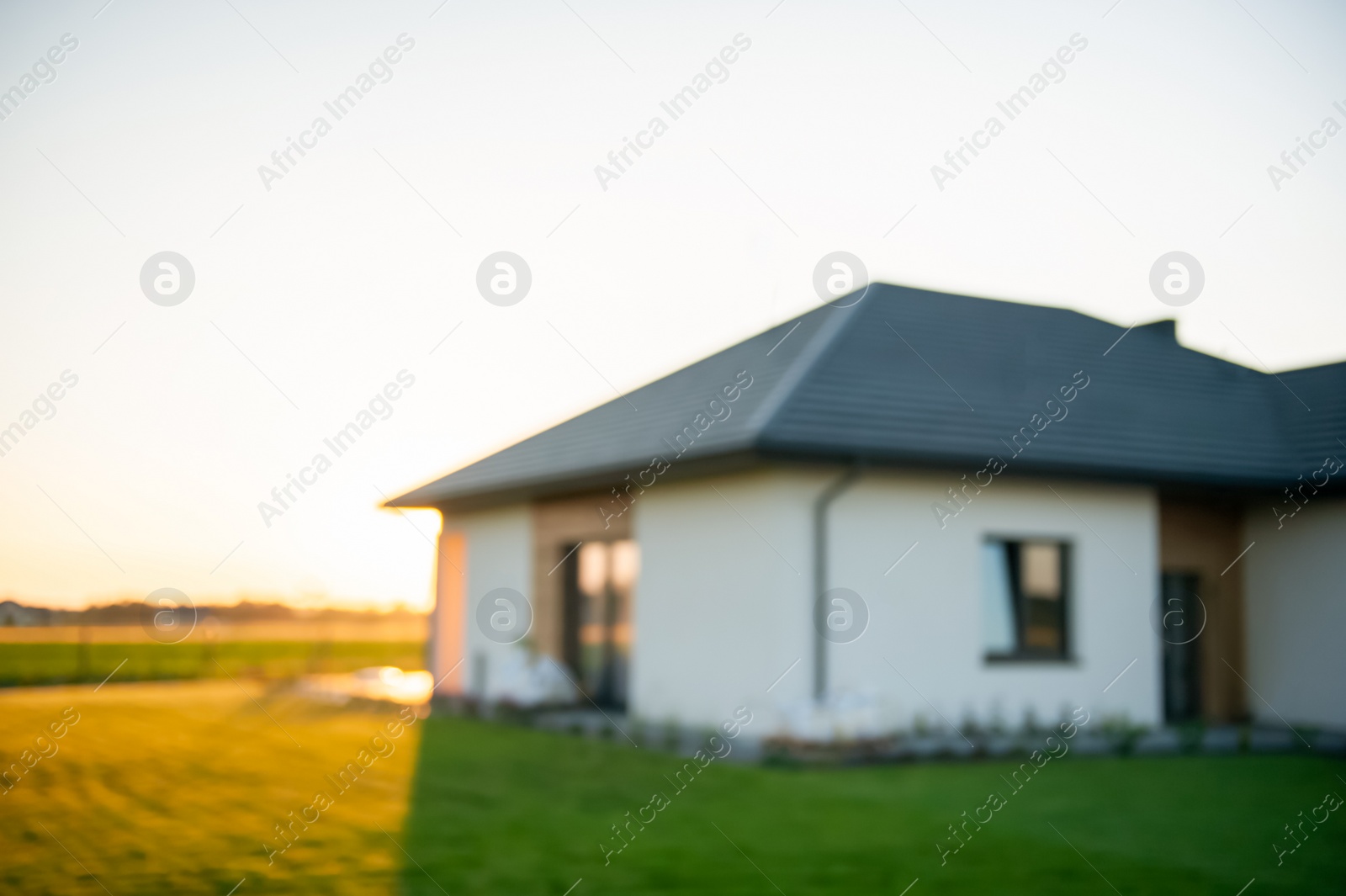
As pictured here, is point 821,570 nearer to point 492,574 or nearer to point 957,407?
point 957,407

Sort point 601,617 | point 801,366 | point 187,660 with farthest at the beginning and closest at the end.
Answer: point 187,660 < point 601,617 < point 801,366

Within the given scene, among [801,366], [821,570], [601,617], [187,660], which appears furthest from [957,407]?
[187,660]

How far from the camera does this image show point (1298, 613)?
1389 cm

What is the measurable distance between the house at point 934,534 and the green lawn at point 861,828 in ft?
5.97

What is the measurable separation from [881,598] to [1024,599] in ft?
6.52

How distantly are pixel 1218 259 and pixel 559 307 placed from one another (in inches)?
276

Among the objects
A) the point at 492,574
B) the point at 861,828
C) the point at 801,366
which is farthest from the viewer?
the point at 492,574

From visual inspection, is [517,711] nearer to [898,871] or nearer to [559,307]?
[559,307]

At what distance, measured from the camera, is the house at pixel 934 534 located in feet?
38.1

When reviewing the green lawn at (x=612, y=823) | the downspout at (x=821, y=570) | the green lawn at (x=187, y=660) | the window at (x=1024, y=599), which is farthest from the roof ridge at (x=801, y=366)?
the green lawn at (x=187, y=660)

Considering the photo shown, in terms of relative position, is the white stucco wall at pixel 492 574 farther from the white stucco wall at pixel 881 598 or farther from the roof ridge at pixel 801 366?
the roof ridge at pixel 801 366

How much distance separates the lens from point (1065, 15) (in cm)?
1175

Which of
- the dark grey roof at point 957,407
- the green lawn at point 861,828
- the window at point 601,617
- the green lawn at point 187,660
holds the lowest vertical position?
the green lawn at point 187,660

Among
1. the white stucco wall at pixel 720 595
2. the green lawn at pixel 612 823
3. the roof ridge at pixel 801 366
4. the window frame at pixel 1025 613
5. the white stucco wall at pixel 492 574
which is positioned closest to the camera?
the green lawn at pixel 612 823
